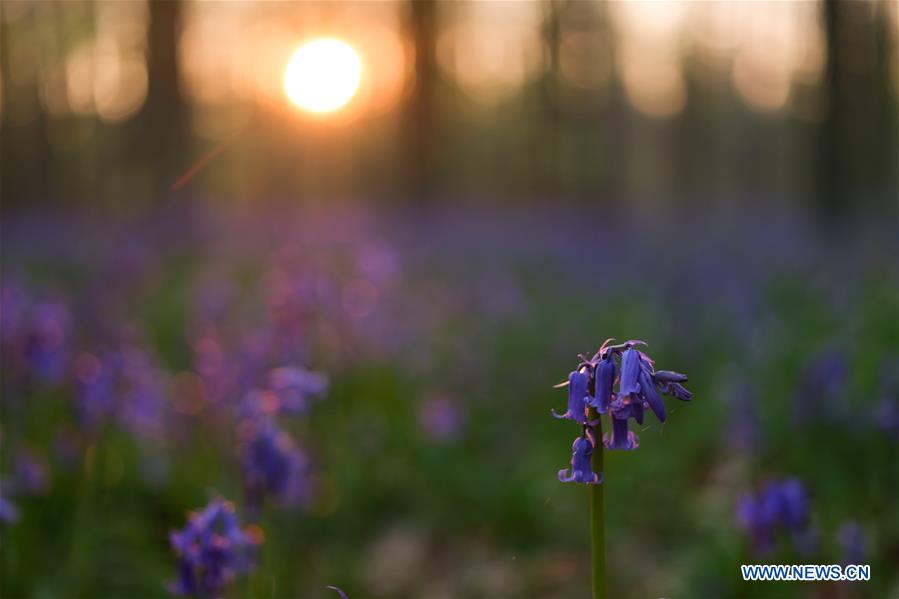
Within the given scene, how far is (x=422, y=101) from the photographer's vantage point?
60.4ft

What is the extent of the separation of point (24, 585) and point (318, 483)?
1284mm

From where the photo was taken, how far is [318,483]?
3.84 metres

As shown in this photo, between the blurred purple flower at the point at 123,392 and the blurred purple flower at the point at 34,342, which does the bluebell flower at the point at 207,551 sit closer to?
the blurred purple flower at the point at 123,392

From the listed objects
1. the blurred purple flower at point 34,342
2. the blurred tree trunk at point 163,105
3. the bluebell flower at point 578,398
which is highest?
the blurred tree trunk at point 163,105

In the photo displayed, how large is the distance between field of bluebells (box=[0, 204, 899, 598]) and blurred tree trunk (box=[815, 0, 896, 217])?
A: 7159 mm

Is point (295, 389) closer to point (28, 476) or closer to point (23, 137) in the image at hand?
point (28, 476)

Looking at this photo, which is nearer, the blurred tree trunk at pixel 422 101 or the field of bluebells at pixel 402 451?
the field of bluebells at pixel 402 451

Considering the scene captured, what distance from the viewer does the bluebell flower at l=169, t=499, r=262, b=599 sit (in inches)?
68.4

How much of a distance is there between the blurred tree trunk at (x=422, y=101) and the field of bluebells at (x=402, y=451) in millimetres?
12026

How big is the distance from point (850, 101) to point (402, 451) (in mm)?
11044

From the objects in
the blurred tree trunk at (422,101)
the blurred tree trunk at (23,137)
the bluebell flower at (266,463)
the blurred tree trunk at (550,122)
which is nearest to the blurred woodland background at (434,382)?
the bluebell flower at (266,463)

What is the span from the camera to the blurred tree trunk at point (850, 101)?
1258 centimetres

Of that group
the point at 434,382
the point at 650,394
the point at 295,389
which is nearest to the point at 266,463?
the point at 295,389

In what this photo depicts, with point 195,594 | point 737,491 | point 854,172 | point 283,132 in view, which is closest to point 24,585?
point 195,594
